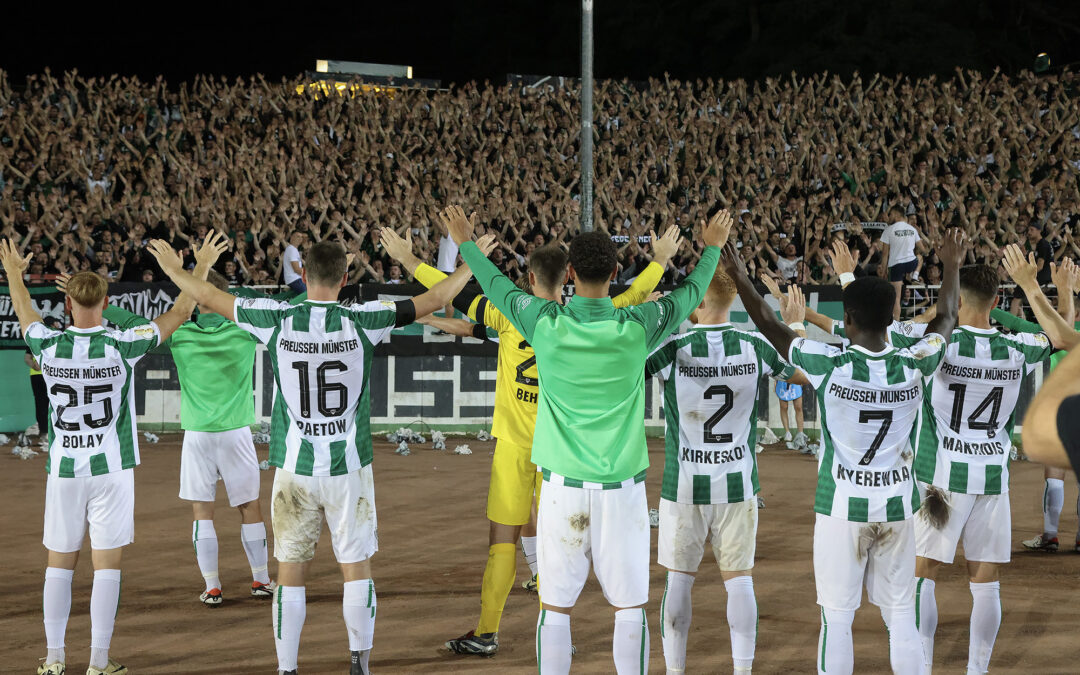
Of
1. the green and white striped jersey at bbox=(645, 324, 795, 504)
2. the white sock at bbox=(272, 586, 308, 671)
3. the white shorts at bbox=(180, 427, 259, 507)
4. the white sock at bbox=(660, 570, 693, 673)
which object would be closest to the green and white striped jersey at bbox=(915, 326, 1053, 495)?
the green and white striped jersey at bbox=(645, 324, 795, 504)

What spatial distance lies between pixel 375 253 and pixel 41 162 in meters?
7.46

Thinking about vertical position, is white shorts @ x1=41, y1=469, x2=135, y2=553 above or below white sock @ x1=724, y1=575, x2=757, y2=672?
above

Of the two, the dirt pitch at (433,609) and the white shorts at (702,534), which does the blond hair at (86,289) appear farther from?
the white shorts at (702,534)

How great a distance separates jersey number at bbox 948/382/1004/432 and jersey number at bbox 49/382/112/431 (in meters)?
4.82

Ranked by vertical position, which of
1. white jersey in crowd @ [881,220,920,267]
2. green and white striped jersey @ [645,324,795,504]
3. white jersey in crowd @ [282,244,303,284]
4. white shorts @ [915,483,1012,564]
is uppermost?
white jersey in crowd @ [881,220,920,267]

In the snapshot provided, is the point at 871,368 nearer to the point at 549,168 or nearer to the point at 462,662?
the point at 462,662

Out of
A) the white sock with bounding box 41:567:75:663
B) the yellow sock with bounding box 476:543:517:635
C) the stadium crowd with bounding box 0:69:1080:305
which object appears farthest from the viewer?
the stadium crowd with bounding box 0:69:1080:305

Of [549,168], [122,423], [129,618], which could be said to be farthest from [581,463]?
[549,168]

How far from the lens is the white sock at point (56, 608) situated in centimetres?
634

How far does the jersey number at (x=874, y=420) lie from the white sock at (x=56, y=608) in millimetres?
4435

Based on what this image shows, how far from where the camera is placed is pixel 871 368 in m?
5.33

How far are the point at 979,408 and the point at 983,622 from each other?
3.84 ft

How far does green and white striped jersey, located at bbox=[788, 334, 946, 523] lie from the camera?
209 inches

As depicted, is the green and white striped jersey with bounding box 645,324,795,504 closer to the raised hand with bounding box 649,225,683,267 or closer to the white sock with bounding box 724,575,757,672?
the white sock with bounding box 724,575,757,672
